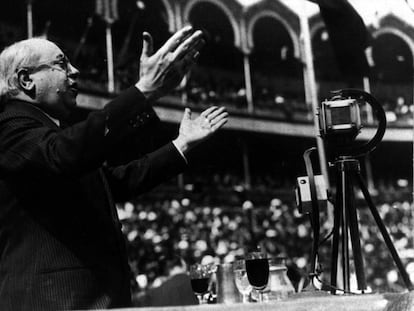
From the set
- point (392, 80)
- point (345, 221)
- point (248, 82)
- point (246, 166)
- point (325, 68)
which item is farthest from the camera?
point (248, 82)

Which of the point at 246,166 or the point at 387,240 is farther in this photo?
the point at 246,166

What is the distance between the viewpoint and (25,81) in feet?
4.68

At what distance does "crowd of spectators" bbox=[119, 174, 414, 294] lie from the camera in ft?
24.8

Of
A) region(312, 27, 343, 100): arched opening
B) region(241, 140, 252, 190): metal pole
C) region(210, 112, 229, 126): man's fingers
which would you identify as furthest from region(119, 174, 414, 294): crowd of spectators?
region(210, 112, 229, 126): man's fingers

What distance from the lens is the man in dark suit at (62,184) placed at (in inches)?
48.1

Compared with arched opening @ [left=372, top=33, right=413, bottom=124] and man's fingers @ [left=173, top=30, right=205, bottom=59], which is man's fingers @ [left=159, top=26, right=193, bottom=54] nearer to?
man's fingers @ [left=173, top=30, right=205, bottom=59]

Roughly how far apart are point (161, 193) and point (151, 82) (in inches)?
334

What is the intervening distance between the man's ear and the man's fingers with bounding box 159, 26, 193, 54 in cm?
36

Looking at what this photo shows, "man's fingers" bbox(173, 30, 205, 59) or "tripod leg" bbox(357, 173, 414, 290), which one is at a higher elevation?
"man's fingers" bbox(173, 30, 205, 59)

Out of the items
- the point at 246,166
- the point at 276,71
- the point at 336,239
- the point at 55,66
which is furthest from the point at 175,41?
the point at 246,166

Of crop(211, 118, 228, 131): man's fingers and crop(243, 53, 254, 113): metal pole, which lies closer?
crop(211, 118, 228, 131): man's fingers

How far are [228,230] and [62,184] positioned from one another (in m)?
8.42

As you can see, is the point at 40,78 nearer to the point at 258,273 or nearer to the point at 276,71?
the point at 258,273

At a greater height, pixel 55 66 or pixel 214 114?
pixel 55 66
